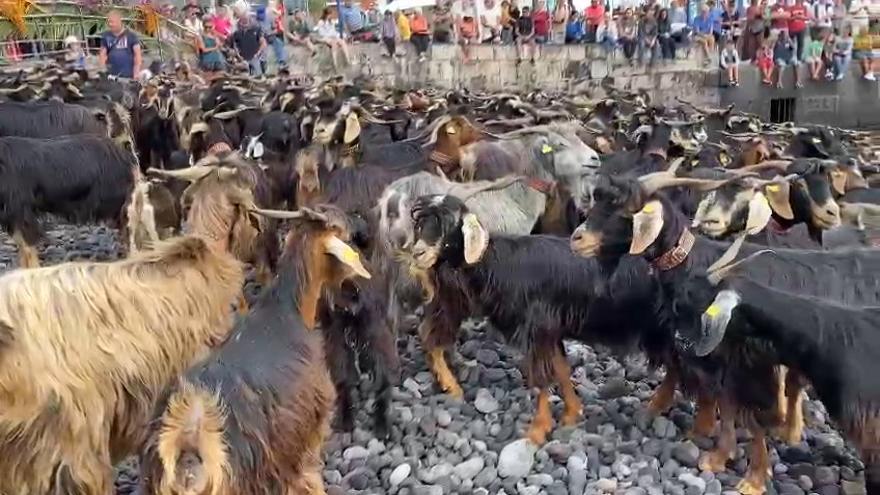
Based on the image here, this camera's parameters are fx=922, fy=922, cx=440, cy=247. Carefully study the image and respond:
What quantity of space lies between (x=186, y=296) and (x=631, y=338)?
246cm

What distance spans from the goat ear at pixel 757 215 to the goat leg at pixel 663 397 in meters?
0.97

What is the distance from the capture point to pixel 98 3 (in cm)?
2055

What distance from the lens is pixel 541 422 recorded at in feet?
16.2

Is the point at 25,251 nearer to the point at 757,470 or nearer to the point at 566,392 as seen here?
the point at 566,392

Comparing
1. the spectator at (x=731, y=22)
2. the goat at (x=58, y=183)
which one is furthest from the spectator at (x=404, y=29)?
the goat at (x=58, y=183)

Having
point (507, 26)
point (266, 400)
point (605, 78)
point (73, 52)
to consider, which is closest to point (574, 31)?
point (507, 26)

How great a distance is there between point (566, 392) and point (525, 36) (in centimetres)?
1686

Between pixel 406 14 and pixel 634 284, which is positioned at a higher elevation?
pixel 406 14

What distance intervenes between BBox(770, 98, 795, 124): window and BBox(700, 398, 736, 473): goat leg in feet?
54.1

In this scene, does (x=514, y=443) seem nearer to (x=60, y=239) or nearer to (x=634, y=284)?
(x=634, y=284)

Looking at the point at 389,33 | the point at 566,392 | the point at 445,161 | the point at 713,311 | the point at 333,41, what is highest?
the point at 389,33

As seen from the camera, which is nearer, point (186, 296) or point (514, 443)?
point (186, 296)

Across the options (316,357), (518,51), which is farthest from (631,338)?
(518,51)

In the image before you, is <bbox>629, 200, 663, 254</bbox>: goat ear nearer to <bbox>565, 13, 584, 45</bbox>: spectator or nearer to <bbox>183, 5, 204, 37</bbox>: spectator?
<bbox>183, 5, 204, 37</bbox>: spectator
